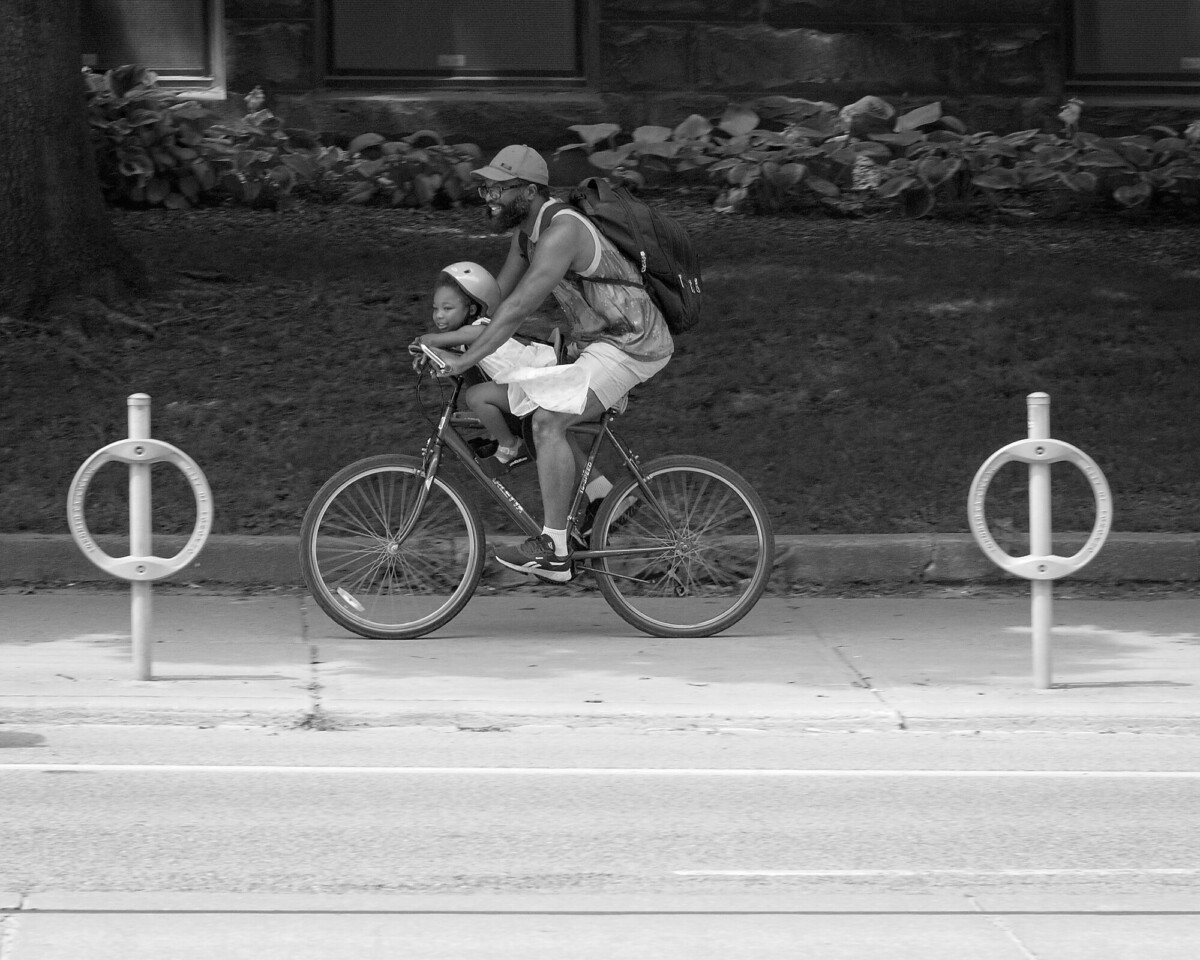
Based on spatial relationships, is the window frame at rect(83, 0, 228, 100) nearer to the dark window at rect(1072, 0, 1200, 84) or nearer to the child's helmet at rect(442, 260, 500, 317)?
the dark window at rect(1072, 0, 1200, 84)

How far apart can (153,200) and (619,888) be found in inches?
404

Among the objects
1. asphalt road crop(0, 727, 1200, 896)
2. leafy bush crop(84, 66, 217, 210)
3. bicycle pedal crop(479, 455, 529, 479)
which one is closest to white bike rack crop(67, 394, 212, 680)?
asphalt road crop(0, 727, 1200, 896)

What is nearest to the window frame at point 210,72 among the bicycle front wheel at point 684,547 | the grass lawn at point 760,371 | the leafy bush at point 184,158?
the leafy bush at point 184,158

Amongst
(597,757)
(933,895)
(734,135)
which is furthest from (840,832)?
(734,135)

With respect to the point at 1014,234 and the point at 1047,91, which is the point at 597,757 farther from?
the point at 1047,91

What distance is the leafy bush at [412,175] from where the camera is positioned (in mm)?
14406

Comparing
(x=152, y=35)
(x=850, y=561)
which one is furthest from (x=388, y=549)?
(x=152, y=35)

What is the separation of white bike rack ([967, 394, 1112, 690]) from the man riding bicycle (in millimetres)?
1582

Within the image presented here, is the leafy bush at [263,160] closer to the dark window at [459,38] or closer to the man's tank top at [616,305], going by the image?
the dark window at [459,38]

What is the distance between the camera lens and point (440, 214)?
564 inches

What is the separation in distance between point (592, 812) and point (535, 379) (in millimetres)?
2503

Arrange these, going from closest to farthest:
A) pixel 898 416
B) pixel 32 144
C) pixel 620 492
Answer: pixel 620 492 < pixel 898 416 < pixel 32 144

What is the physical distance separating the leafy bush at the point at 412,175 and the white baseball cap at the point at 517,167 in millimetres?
6648

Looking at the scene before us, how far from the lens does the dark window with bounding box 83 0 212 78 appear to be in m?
15.6
